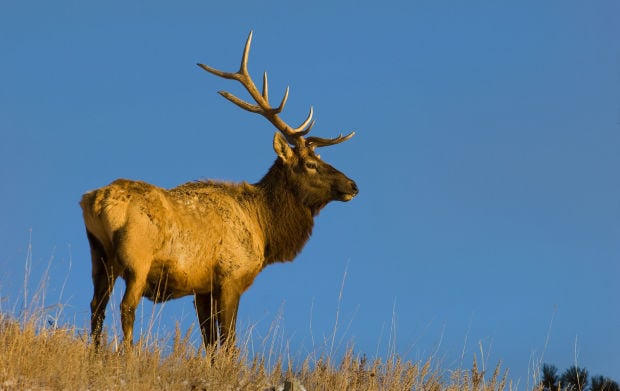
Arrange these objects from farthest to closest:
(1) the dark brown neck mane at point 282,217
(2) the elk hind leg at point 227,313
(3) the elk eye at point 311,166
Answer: (3) the elk eye at point 311,166 < (1) the dark brown neck mane at point 282,217 < (2) the elk hind leg at point 227,313

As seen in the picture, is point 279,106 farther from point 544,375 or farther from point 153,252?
point 544,375

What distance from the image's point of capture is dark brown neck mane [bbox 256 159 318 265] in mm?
12461

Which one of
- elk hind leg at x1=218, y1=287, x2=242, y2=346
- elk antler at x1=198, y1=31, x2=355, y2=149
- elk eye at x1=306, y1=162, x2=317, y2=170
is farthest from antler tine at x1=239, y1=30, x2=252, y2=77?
elk hind leg at x1=218, y1=287, x2=242, y2=346

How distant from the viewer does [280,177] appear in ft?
41.9

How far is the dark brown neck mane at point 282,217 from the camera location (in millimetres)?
12461

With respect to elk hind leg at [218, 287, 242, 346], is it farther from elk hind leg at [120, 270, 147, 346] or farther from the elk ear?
the elk ear

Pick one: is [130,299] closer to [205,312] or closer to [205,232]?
[205,232]

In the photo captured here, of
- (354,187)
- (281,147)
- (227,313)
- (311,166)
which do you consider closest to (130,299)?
(227,313)

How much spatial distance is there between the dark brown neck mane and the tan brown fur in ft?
0.04

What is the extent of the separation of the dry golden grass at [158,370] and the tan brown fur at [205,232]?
0.67 metres

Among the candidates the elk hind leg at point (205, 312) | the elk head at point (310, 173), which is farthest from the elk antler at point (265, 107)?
the elk hind leg at point (205, 312)

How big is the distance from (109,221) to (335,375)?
2.90 meters

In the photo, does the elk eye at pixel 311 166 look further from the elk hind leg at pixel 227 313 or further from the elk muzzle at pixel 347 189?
the elk hind leg at pixel 227 313

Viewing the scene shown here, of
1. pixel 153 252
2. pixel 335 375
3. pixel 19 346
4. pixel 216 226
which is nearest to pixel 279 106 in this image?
pixel 216 226
